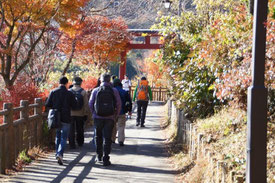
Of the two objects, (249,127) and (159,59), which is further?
(159,59)

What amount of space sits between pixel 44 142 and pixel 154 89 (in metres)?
26.4

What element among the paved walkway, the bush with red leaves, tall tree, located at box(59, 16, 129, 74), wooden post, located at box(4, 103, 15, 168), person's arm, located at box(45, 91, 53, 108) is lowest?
the paved walkway

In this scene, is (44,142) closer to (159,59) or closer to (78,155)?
(78,155)

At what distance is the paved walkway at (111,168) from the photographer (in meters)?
7.29

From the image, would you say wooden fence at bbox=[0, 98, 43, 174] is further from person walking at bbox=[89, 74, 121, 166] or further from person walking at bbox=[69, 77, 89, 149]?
person walking at bbox=[89, 74, 121, 166]

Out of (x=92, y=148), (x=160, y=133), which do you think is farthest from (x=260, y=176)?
(x=160, y=133)

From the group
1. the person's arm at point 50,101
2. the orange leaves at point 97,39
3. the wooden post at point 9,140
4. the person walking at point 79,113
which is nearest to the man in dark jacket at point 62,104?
the person's arm at point 50,101

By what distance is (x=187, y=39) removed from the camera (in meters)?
11.8

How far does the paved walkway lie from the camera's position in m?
7.29

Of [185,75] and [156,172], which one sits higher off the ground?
[185,75]

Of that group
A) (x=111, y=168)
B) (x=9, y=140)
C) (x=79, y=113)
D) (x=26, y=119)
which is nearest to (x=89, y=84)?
(x=79, y=113)

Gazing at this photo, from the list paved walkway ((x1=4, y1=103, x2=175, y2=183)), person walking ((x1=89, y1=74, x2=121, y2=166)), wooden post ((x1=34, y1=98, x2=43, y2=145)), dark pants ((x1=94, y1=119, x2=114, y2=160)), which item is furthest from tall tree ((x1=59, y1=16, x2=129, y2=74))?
dark pants ((x1=94, y1=119, x2=114, y2=160))

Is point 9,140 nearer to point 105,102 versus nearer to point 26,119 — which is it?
point 26,119

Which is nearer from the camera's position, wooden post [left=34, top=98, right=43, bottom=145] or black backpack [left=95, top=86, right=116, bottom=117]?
Result: black backpack [left=95, top=86, right=116, bottom=117]
